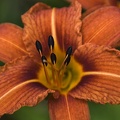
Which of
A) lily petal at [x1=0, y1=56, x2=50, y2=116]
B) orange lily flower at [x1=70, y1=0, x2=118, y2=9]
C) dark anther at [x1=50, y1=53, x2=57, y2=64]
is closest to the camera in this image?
lily petal at [x1=0, y1=56, x2=50, y2=116]

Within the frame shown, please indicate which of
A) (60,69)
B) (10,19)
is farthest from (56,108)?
(10,19)

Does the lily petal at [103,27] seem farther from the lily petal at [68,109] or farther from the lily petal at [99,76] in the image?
the lily petal at [68,109]

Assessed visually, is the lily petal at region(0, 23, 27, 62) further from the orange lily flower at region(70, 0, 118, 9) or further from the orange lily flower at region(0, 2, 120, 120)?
the orange lily flower at region(70, 0, 118, 9)

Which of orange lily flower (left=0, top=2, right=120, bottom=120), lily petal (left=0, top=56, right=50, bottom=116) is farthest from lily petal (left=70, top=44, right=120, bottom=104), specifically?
lily petal (left=0, top=56, right=50, bottom=116)

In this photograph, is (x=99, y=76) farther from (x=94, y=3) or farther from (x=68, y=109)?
(x=94, y=3)

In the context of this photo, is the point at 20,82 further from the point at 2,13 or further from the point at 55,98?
the point at 2,13

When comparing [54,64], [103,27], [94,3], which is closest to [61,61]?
[54,64]
